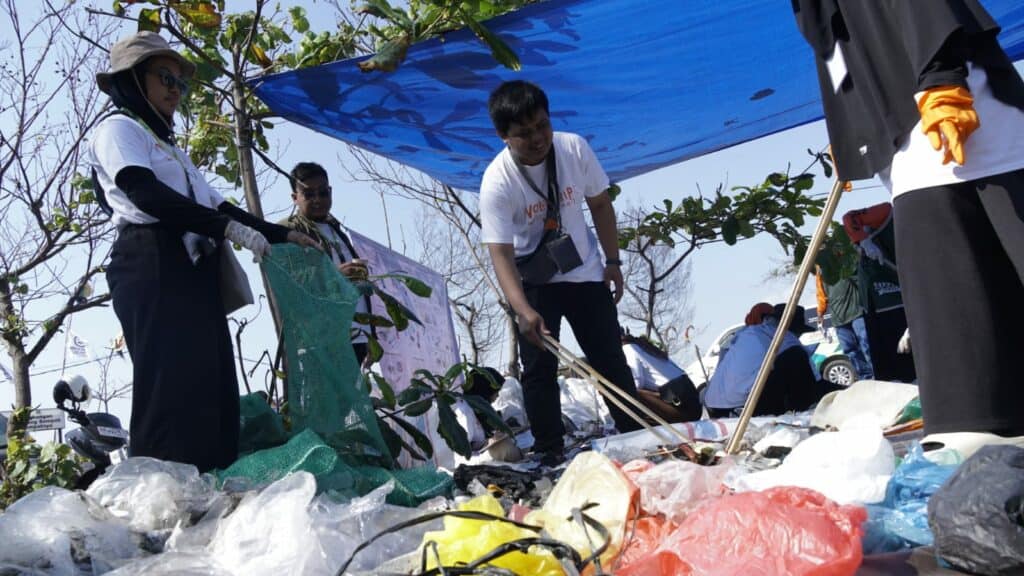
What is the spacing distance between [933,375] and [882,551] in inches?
23.5

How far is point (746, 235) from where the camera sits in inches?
220

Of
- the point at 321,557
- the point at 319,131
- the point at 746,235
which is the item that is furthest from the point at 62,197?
the point at 321,557

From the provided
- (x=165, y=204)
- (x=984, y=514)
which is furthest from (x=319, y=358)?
→ (x=984, y=514)

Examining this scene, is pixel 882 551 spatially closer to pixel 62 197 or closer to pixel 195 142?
pixel 195 142

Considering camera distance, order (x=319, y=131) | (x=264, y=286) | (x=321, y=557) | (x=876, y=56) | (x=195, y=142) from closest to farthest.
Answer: (x=321, y=557), (x=876, y=56), (x=264, y=286), (x=319, y=131), (x=195, y=142)

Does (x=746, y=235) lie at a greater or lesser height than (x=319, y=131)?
lesser

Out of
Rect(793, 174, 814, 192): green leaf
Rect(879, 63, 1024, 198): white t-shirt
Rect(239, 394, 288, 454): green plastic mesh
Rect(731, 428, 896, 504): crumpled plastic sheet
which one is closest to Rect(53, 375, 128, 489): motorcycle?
Rect(239, 394, 288, 454): green plastic mesh

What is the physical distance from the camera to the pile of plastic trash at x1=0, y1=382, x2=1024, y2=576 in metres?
1.22

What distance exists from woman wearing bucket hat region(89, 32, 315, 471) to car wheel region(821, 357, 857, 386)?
689 cm

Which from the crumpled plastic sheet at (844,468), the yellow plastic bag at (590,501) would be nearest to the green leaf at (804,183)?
the crumpled plastic sheet at (844,468)

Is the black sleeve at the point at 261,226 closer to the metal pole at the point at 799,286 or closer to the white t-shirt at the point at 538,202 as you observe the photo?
the white t-shirt at the point at 538,202

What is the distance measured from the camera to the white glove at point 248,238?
2693 millimetres

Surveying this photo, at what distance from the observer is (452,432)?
11.5 feet

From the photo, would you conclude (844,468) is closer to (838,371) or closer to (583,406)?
(583,406)
